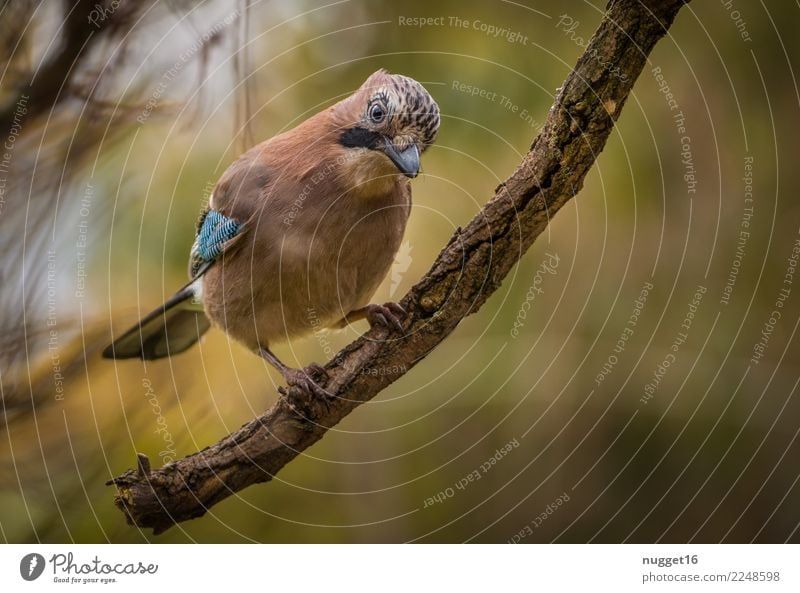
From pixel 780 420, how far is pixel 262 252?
89.8 inches

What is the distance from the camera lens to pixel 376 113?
9.56 ft

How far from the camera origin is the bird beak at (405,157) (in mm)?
2764

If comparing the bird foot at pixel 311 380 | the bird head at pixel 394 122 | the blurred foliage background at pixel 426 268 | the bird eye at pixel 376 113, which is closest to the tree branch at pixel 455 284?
the bird foot at pixel 311 380

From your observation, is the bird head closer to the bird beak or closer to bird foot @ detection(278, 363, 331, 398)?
the bird beak

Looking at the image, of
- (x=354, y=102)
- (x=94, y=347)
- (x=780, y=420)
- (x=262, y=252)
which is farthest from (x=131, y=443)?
(x=780, y=420)

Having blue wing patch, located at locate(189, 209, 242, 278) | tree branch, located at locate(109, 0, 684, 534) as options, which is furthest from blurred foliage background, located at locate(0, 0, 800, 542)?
tree branch, located at locate(109, 0, 684, 534)

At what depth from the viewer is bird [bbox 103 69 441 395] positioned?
9.92ft

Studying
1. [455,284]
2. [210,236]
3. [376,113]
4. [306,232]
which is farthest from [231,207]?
[455,284]

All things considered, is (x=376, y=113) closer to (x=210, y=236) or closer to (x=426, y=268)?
(x=426, y=268)

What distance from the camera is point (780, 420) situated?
3428 mm

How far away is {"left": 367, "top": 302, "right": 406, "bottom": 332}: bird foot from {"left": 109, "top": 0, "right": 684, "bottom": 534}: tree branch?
3cm
